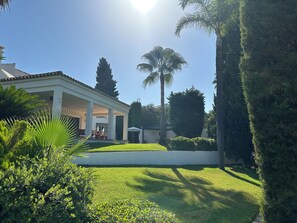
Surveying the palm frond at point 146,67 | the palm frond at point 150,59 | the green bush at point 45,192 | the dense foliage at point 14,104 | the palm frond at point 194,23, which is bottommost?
the green bush at point 45,192

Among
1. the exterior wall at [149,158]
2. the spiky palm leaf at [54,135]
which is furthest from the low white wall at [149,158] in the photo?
the spiky palm leaf at [54,135]

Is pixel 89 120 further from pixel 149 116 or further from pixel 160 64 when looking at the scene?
pixel 149 116

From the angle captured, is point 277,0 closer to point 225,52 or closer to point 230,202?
point 230,202

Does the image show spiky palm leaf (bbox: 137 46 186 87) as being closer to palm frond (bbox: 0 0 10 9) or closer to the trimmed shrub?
the trimmed shrub

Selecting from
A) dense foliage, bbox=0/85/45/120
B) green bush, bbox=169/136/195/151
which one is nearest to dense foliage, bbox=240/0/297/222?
dense foliage, bbox=0/85/45/120

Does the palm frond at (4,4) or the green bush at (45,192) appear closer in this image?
the green bush at (45,192)

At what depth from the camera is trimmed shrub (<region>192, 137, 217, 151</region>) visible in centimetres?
1983

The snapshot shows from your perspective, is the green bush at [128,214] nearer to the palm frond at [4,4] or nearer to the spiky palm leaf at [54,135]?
the spiky palm leaf at [54,135]

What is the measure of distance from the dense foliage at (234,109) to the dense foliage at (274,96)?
15.4 metres

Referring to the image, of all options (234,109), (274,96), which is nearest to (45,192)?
(274,96)

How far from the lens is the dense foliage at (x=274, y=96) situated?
438 cm

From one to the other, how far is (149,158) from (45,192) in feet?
42.8

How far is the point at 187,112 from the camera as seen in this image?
2881cm

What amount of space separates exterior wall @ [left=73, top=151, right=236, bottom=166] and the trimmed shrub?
1.66 ft
